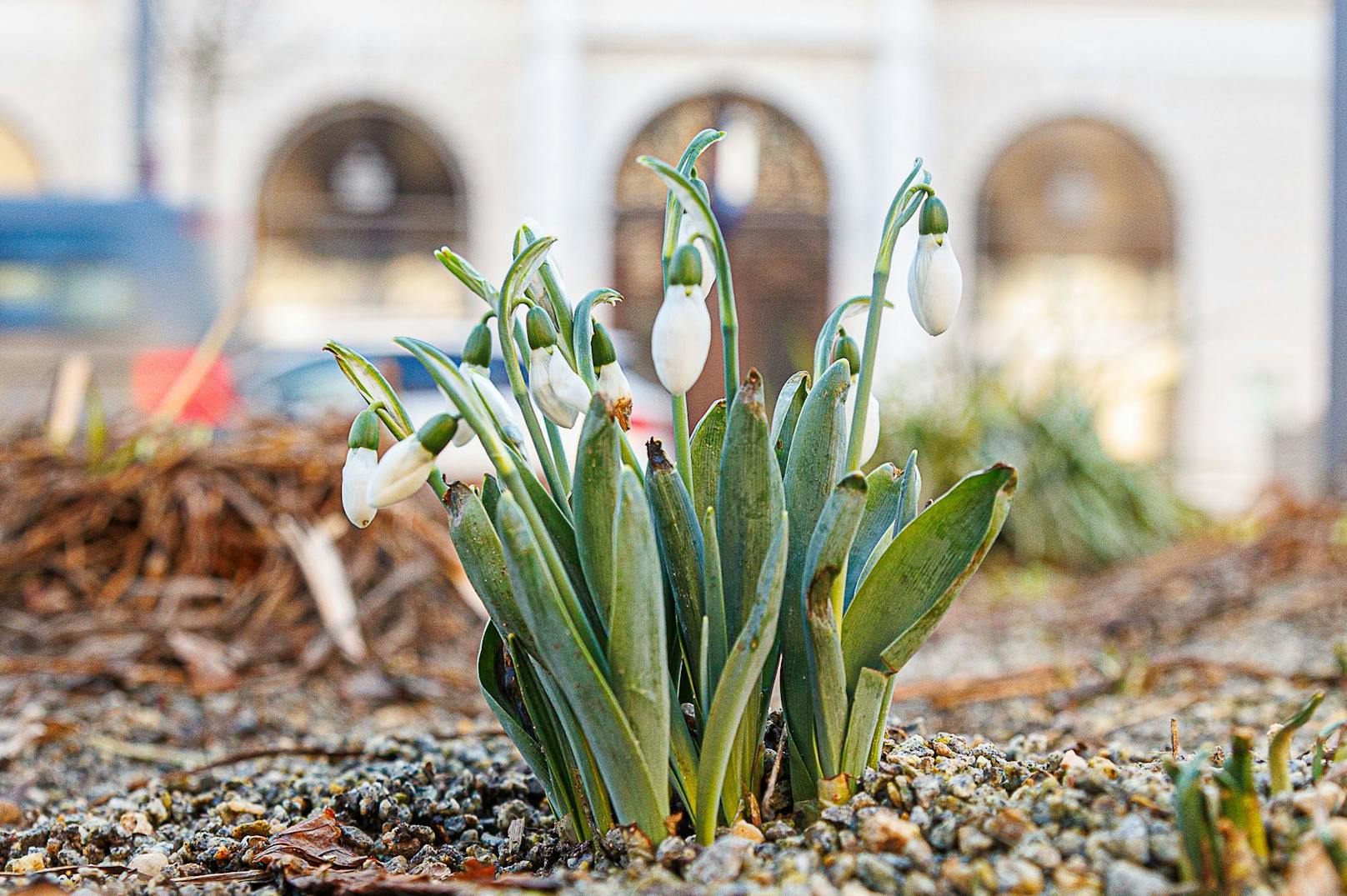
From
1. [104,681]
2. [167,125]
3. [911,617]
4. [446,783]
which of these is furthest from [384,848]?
[167,125]

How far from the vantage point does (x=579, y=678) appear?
0.98m

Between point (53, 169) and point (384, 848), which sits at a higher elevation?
point (53, 169)

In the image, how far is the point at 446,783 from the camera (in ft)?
4.74

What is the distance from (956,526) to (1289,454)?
864 cm

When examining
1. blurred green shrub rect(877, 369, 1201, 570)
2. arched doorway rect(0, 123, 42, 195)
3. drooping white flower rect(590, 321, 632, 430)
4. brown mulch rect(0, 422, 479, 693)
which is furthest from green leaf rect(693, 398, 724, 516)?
arched doorway rect(0, 123, 42, 195)

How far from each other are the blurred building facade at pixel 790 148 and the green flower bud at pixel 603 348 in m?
12.8

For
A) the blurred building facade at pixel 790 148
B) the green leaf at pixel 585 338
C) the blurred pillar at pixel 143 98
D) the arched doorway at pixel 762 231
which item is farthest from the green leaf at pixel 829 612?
the arched doorway at pixel 762 231

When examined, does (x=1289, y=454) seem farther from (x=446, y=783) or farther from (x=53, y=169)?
(x=53, y=169)

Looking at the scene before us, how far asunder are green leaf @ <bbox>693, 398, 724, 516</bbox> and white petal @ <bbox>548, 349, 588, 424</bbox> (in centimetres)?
21

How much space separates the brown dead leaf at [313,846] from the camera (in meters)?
1.12

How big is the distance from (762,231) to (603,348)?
14.6m

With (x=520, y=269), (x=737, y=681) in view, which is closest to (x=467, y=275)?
(x=520, y=269)

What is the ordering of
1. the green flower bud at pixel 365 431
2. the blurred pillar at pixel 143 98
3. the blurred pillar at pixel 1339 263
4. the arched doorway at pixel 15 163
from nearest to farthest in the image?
the green flower bud at pixel 365 431, the blurred pillar at pixel 1339 263, the blurred pillar at pixel 143 98, the arched doorway at pixel 15 163

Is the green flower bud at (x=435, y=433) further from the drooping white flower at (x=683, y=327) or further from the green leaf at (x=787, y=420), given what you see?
the green leaf at (x=787, y=420)
